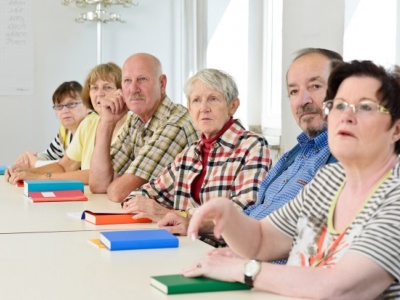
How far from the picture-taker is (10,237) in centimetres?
268

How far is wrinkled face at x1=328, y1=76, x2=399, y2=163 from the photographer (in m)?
1.87

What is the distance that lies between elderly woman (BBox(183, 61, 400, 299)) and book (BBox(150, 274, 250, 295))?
0.02 m

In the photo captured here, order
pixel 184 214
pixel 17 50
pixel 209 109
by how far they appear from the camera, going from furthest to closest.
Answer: pixel 17 50 → pixel 209 109 → pixel 184 214

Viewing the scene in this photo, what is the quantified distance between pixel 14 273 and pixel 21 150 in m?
5.21

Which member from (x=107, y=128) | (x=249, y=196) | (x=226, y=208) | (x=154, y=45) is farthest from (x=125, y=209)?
(x=154, y=45)

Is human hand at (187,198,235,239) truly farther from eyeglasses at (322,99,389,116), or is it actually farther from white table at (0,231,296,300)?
eyeglasses at (322,99,389,116)

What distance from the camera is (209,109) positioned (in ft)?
11.0

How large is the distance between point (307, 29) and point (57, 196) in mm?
1618

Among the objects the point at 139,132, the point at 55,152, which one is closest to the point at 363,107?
the point at 139,132

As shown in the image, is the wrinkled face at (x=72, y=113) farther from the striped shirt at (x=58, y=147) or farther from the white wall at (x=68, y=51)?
the white wall at (x=68, y=51)

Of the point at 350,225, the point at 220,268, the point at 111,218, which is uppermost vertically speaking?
the point at 350,225

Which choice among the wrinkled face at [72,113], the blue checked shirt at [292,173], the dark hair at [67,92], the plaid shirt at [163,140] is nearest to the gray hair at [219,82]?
the plaid shirt at [163,140]

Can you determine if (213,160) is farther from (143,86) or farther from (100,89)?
(100,89)

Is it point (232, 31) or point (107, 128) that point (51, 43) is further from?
point (107, 128)
